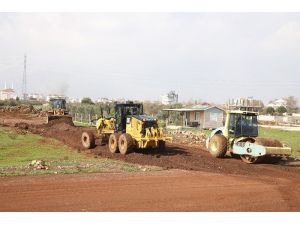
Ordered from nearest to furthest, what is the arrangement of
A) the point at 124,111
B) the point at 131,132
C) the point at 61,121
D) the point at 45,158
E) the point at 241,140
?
1. the point at 241,140
2. the point at 45,158
3. the point at 131,132
4. the point at 124,111
5. the point at 61,121

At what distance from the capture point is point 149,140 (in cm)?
1970

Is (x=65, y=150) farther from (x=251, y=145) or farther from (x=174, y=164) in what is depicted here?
(x=251, y=145)

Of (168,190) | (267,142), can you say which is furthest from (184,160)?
(168,190)

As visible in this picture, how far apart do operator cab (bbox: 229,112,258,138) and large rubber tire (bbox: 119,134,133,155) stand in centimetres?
485

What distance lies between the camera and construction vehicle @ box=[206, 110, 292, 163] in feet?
59.0

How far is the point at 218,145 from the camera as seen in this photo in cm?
1928

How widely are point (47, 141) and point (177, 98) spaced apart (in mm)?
100649

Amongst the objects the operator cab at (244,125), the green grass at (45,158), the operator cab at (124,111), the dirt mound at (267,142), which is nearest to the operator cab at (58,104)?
the green grass at (45,158)

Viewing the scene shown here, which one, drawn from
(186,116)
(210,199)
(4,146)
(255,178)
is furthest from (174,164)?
(186,116)

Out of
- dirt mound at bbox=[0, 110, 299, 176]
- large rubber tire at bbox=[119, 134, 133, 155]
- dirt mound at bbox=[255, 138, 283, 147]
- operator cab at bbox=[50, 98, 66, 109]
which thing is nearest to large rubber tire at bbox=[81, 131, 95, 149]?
dirt mound at bbox=[0, 110, 299, 176]

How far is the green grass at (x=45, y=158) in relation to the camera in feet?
48.8

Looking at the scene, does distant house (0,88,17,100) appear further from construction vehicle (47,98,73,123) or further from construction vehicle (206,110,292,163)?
construction vehicle (206,110,292,163)

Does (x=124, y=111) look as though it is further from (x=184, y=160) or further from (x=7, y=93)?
(x=7, y=93)

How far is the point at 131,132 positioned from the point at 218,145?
4289 mm
